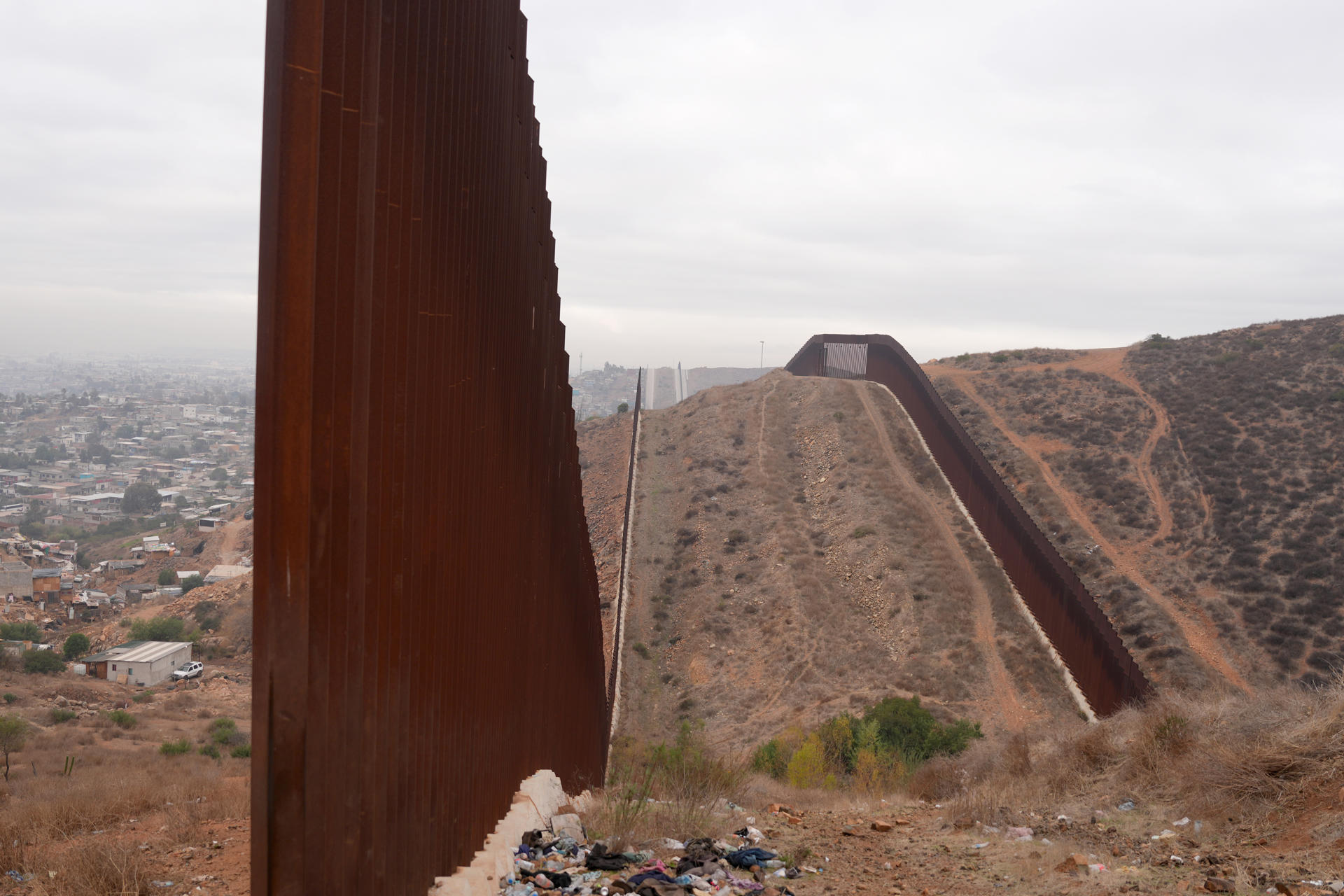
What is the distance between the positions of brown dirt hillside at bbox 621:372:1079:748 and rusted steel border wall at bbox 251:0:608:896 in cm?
1573

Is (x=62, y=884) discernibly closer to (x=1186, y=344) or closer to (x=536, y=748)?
(x=536, y=748)

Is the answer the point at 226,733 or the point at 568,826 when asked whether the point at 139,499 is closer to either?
the point at 226,733

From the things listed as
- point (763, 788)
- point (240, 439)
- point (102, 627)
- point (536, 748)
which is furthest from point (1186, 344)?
point (240, 439)

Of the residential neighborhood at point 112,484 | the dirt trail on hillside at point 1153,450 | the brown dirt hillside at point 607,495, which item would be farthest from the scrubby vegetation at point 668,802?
the residential neighborhood at point 112,484

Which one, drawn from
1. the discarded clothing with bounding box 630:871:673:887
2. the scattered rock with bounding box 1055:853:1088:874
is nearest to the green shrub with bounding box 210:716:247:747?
the discarded clothing with bounding box 630:871:673:887

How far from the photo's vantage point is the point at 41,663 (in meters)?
→ 27.0

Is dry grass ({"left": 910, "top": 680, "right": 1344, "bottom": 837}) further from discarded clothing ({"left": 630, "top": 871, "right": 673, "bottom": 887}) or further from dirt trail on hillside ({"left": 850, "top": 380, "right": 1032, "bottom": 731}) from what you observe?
dirt trail on hillside ({"left": 850, "top": 380, "right": 1032, "bottom": 731})

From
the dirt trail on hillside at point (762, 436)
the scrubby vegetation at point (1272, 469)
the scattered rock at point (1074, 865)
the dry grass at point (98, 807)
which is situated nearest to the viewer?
the scattered rock at point (1074, 865)

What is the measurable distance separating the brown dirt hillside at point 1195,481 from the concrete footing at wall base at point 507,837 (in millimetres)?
19391

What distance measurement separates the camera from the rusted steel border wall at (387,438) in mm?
3262

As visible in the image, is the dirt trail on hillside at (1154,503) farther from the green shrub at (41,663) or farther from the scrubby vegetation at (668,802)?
the green shrub at (41,663)

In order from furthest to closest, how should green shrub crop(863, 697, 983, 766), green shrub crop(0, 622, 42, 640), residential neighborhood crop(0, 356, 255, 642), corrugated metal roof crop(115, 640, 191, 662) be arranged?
1. residential neighborhood crop(0, 356, 255, 642)
2. green shrub crop(0, 622, 42, 640)
3. corrugated metal roof crop(115, 640, 191, 662)
4. green shrub crop(863, 697, 983, 766)

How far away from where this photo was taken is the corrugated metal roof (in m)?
28.6

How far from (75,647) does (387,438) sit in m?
35.0
